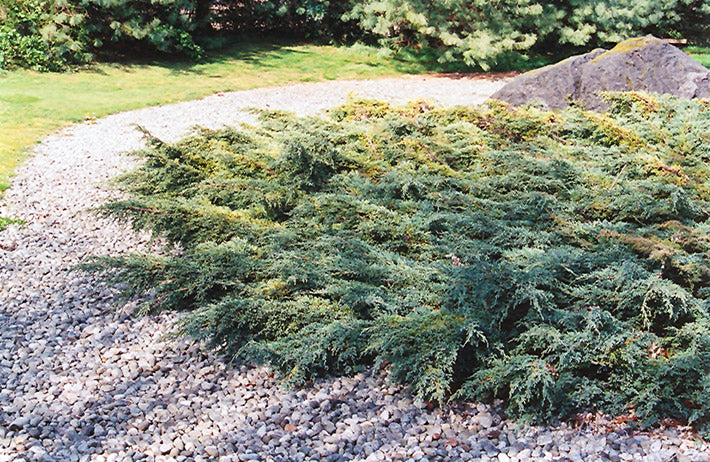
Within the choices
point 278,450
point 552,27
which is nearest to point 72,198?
point 278,450

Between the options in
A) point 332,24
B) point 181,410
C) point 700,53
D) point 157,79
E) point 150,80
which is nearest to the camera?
point 181,410

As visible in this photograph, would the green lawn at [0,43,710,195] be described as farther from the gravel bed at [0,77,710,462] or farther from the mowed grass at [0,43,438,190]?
the gravel bed at [0,77,710,462]

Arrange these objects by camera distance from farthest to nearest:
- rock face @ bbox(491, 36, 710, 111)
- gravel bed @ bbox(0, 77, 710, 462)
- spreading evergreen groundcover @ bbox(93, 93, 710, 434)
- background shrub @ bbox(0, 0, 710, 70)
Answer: background shrub @ bbox(0, 0, 710, 70) → rock face @ bbox(491, 36, 710, 111) → spreading evergreen groundcover @ bbox(93, 93, 710, 434) → gravel bed @ bbox(0, 77, 710, 462)

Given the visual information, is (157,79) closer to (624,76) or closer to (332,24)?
(332,24)

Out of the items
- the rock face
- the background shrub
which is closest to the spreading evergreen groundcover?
the rock face

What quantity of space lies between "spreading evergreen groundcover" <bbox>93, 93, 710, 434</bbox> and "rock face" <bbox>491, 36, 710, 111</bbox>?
7.07 ft

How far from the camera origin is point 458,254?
3691mm

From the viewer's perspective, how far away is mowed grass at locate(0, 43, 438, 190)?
889 centimetres

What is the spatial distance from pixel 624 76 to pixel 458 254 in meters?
5.30

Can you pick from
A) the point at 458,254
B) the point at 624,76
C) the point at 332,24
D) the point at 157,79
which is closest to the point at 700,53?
the point at 332,24

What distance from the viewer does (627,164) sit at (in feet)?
15.5

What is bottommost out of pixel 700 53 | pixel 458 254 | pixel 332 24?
pixel 458 254

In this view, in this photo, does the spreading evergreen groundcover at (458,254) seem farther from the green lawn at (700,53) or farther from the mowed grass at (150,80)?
the green lawn at (700,53)

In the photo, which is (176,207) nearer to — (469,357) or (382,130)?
(382,130)
